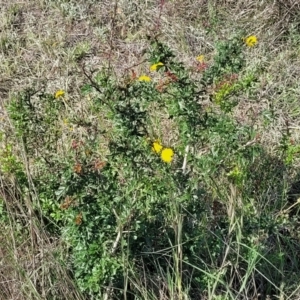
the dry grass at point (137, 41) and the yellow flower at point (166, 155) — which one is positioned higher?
the yellow flower at point (166, 155)

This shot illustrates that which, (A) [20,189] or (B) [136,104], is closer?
(B) [136,104]

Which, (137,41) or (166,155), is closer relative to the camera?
(166,155)

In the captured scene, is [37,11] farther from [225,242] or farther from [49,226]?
[225,242]

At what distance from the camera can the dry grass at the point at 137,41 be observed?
4.30 metres

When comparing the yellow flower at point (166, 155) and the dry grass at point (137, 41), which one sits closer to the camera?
the yellow flower at point (166, 155)

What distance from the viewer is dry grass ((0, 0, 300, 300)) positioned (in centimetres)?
430

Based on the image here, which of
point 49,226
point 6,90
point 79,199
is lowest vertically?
point 6,90

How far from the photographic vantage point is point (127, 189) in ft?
8.46

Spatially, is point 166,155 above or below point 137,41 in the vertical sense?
above

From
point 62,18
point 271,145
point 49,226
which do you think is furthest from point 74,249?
point 62,18

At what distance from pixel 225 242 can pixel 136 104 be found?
656 millimetres

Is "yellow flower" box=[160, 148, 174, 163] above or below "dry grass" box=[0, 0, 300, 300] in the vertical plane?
above

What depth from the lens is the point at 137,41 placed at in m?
4.97

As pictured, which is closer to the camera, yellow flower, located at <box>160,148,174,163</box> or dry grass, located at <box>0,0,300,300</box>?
yellow flower, located at <box>160,148,174,163</box>
